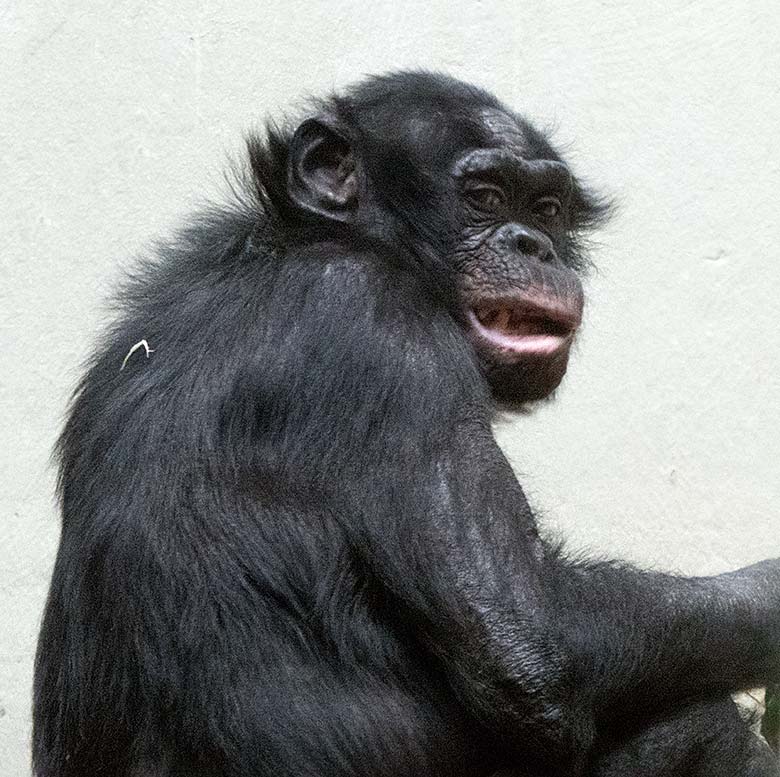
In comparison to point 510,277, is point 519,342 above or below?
below

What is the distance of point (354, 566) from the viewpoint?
4426 millimetres

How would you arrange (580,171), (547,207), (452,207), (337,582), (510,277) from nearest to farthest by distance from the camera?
(337,582)
(510,277)
(452,207)
(547,207)
(580,171)

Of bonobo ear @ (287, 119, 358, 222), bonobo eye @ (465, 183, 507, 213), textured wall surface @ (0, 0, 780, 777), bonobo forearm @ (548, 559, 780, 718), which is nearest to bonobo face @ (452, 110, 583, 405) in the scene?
bonobo eye @ (465, 183, 507, 213)

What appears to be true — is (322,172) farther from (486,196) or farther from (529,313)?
(529,313)

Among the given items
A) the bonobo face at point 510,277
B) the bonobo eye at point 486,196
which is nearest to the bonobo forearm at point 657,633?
the bonobo face at point 510,277

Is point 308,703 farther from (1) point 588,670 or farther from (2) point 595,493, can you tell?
(2) point 595,493

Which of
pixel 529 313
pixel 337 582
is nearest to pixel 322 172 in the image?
pixel 529 313

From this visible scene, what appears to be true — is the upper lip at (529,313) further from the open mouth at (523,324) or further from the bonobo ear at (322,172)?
the bonobo ear at (322,172)

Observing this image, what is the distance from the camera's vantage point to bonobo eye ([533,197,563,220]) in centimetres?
523

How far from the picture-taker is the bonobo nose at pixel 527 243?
16.2 ft

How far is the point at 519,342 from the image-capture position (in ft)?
16.1

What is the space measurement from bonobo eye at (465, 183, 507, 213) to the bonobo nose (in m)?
0.09

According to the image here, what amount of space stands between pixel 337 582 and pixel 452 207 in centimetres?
124

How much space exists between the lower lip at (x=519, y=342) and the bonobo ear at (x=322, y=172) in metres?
0.51
